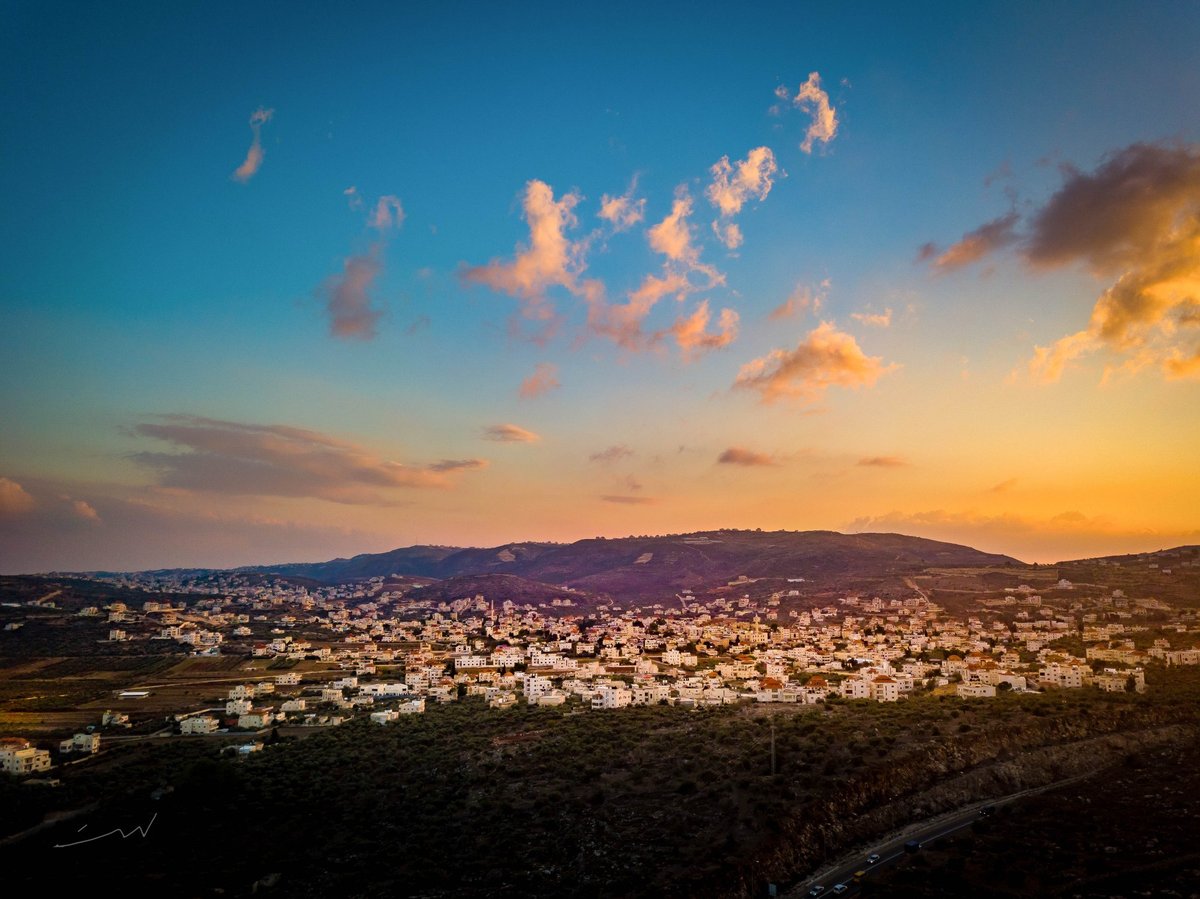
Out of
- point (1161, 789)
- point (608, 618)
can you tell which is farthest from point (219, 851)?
point (608, 618)

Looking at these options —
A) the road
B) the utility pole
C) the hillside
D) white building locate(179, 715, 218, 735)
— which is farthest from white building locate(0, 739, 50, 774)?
the hillside

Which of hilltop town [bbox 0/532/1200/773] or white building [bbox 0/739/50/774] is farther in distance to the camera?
hilltop town [bbox 0/532/1200/773]

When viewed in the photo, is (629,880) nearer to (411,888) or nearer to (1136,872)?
(411,888)

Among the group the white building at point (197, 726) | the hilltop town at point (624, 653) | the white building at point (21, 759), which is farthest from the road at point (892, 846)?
the white building at point (21, 759)

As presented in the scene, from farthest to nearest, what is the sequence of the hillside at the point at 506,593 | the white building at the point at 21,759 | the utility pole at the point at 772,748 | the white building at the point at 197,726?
the hillside at the point at 506,593 < the white building at the point at 197,726 < the white building at the point at 21,759 < the utility pole at the point at 772,748

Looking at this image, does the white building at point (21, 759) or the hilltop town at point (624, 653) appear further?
the hilltop town at point (624, 653)

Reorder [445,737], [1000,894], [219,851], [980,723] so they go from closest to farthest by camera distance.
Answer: [1000,894] < [219,851] < [980,723] < [445,737]

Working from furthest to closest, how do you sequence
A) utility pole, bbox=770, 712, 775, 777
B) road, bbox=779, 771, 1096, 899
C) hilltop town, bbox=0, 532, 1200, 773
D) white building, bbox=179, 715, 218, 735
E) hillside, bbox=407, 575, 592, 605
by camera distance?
hillside, bbox=407, 575, 592, 605
hilltop town, bbox=0, 532, 1200, 773
white building, bbox=179, 715, 218, 735
utility pole, bbox=770, 712, 775, 777
road, bbox=779, 771, 1096, 899

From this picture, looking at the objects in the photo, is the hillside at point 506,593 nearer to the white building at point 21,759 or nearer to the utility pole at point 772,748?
the white building at point 21,759

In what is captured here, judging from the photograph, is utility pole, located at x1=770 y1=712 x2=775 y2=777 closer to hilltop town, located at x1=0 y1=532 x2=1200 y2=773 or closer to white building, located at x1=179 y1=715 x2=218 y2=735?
hilltop town, located at x1=0 y1=532 x2=1200 y2=773
